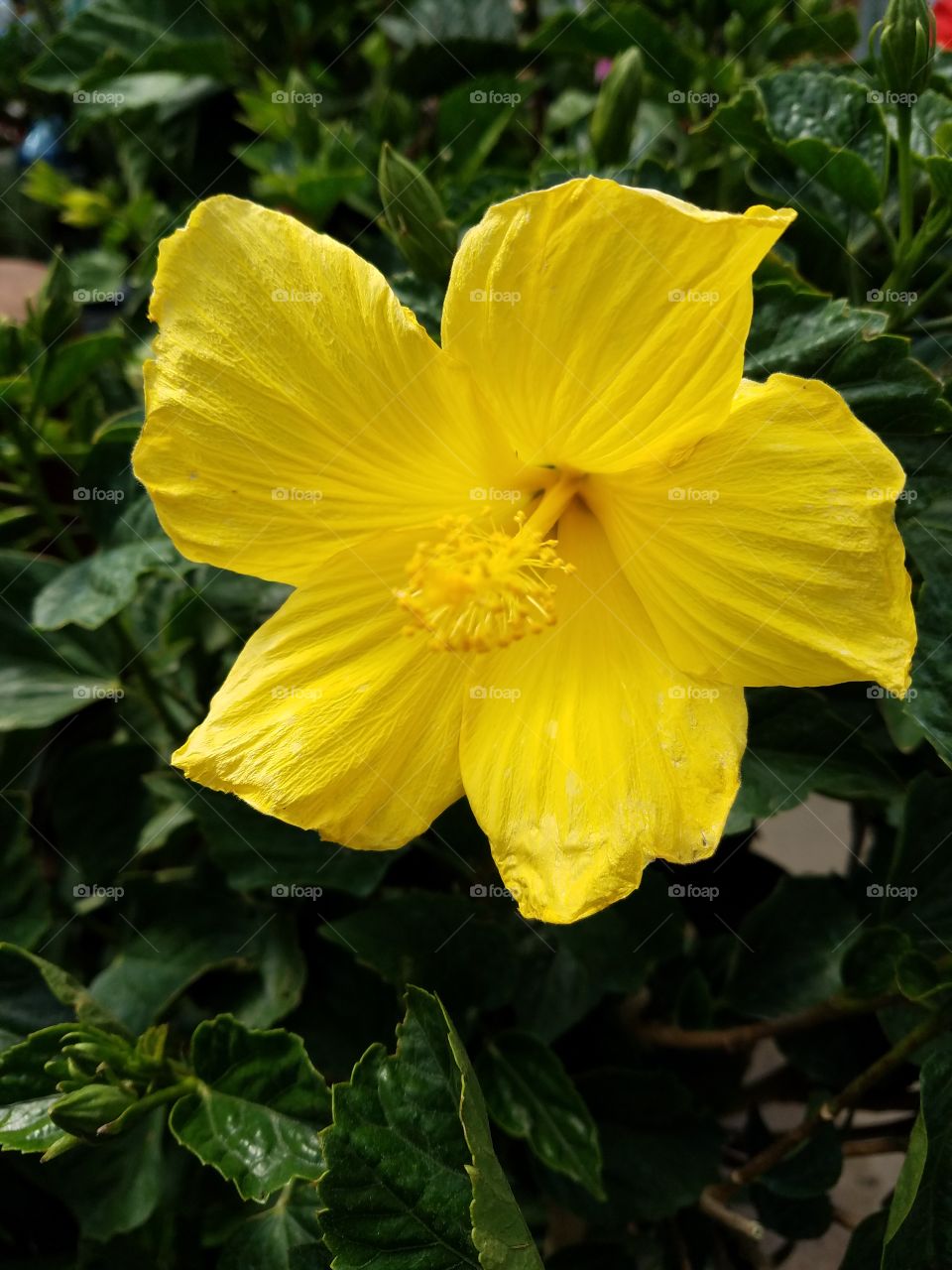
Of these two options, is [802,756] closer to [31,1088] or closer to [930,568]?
[930,568]

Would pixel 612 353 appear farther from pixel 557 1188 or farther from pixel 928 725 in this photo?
pixel 557 1188

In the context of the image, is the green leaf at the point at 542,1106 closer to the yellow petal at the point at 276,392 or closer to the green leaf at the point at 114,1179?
the green leaf at the point at 114,1179

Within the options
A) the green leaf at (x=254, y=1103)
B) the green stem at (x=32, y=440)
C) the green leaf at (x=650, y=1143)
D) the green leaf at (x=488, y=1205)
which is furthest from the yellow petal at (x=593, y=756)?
the green stem at (x=32, y=440)

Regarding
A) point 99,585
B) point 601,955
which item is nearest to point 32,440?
point 99,585

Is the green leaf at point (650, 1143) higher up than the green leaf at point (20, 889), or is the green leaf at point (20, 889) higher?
the green leaf at point (20, 889)

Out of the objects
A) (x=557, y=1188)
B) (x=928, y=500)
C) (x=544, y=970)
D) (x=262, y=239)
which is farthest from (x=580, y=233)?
(x=557, y=1188)

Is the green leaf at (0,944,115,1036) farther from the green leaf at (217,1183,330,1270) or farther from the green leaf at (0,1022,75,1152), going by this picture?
the green leaf at (217,1183,330,1270)
